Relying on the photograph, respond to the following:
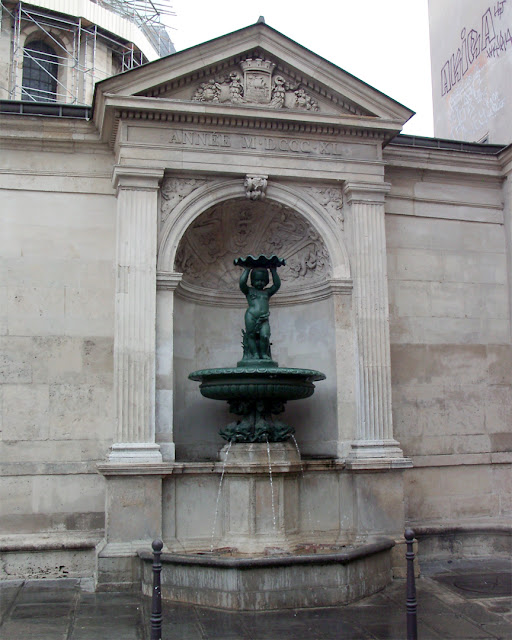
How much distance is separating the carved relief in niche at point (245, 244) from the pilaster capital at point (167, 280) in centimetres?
96

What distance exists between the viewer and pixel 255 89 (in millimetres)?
11172

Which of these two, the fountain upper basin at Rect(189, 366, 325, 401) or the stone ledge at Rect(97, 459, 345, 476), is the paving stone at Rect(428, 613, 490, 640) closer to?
the stone ledge at Rect(97, 459, 345, 476)

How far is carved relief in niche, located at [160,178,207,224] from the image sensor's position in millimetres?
10727

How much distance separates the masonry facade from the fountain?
7.8 inches

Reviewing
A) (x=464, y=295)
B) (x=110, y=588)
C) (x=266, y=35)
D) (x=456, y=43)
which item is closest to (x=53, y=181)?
(x=266, y=35)

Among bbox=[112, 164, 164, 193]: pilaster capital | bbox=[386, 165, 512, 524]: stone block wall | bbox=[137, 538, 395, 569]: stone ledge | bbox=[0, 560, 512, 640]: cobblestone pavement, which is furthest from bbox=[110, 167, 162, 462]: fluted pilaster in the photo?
bbox=[386, 165, 512, 524]: stone block wall

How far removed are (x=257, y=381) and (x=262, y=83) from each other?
14.9ft

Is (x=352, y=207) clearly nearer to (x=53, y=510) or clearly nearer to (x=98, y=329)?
(x=98, y=329)

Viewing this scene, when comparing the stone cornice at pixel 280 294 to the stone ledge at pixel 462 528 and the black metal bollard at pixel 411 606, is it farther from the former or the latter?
the black metal bollard at pixel 411 606

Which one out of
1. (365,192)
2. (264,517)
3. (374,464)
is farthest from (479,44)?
(264,517)

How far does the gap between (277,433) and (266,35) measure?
5.81m

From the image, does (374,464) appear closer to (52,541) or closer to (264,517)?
A: (264,517)

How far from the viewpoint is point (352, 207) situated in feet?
36.8

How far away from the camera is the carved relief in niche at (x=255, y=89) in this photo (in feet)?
36.3
